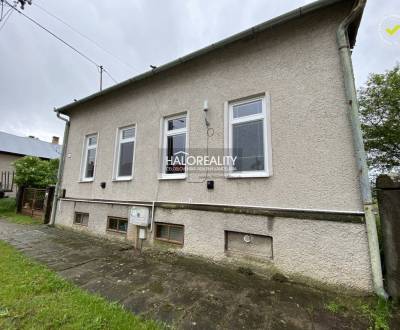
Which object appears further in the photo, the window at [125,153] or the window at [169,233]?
the window at [125,153]

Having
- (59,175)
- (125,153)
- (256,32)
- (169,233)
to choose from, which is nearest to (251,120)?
(256,32)

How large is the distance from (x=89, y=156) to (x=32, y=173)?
5.79 metres

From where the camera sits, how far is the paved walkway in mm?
2043

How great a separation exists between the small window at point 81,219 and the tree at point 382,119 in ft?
40.7

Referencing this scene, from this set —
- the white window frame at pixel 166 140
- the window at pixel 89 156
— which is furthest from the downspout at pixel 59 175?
the white window frame at pixel 166 140

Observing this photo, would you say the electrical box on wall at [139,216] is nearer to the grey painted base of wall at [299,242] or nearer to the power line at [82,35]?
the grey painted base of wall at [299,242]

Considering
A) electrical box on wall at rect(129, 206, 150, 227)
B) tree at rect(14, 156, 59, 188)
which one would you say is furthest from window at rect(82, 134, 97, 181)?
tree at rect(14, 156, 59, 188)

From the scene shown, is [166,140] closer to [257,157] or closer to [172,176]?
[172,176]

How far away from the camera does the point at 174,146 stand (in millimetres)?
4859

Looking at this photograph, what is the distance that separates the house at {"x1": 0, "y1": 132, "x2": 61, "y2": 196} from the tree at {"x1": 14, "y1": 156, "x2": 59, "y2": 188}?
497 cm

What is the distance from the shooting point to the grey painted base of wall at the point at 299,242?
2.59 metres

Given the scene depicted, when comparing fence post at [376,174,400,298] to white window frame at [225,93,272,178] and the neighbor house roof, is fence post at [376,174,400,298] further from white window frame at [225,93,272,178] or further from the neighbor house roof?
the neighbor house roof

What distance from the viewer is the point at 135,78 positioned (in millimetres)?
5441

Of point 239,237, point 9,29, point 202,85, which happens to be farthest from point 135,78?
point 239,237
